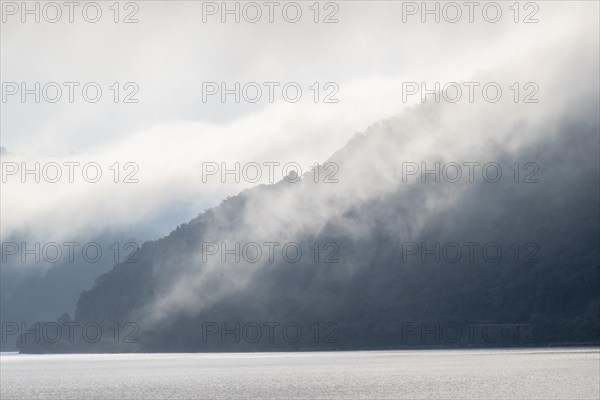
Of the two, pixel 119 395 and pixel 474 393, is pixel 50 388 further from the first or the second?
pixel 474 393

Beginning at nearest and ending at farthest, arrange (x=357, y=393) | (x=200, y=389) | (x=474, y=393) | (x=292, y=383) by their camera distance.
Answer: (x=474, y=393), (x=357, y=393), (x=200, y=389), (x=292, y=383)

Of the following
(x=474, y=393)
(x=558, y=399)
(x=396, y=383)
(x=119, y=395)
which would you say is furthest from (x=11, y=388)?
(x=558, y=399)

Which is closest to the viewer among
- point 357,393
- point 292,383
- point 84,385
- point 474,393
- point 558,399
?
point 558,399

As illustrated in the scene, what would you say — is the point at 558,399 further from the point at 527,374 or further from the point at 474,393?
the point at 527,374

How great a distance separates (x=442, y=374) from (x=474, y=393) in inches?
2177

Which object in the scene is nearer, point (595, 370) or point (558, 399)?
point (558, 399)

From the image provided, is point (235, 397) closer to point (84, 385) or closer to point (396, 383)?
point (396, 383)

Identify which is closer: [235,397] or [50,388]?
[235,397]

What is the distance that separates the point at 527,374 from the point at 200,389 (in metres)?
60.3

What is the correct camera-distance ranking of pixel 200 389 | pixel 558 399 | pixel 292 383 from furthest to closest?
pixel 292 383, pixel 200 389, pixel 558 399

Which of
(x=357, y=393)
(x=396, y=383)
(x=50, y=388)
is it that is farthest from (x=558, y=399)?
(x=50, y=388)

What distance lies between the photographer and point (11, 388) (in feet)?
616

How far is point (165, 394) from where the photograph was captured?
157375 millimetres

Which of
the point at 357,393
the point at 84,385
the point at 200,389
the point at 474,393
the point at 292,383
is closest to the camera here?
the point at 474,393
